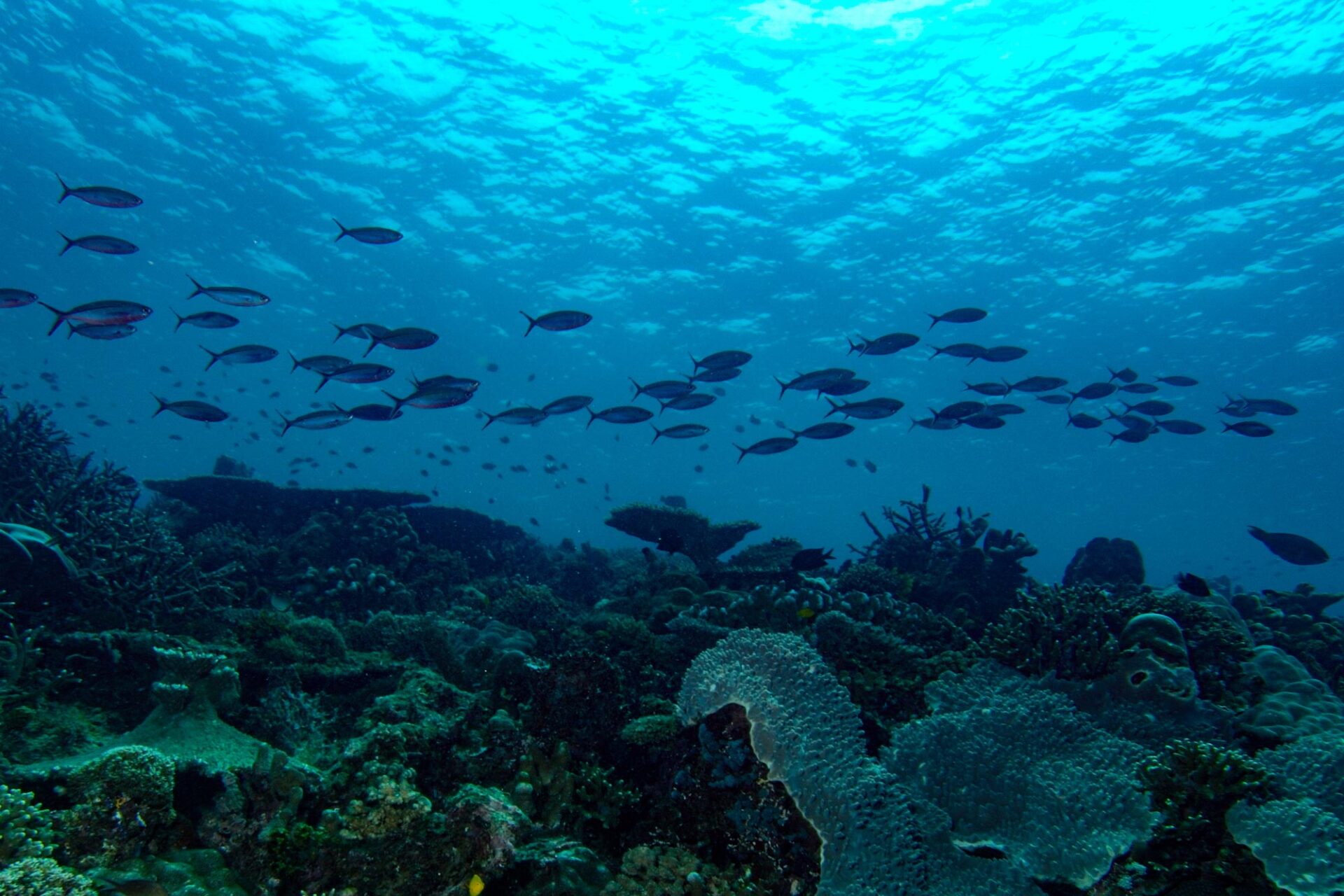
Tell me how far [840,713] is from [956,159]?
22.6 m

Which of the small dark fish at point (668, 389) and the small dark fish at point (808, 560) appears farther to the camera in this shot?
the small dark fish at point (668, 389)

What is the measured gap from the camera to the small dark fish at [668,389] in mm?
11523

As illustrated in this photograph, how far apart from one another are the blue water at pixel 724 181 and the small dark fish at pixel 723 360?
12.8 metres

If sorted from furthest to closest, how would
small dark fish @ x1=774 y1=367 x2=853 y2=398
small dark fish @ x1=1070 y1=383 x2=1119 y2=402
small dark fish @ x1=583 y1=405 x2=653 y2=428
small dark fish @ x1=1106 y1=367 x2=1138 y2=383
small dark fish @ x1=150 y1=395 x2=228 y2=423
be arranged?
small dark fish @ x1=1106 y1=367 x2=1138 y2=383 < small dark fish @ x1=1070 y1=383 x2=1119 y2=402 < small dark fish @ x1=583 y1=405 x2=653 y2=428 < small dark fish @ x1=774 y1=367 x2=853 y2=398 < small dark fish @ x1=150 y1=395 x2=228 y2=423

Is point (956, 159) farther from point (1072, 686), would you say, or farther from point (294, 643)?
point (294, 643)

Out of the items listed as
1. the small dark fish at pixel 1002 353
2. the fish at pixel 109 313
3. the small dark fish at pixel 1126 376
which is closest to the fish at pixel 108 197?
the fish at pixel 109 313

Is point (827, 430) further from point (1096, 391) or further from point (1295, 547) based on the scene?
point (1295, 547)

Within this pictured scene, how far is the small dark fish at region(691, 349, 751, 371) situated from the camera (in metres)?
10.5

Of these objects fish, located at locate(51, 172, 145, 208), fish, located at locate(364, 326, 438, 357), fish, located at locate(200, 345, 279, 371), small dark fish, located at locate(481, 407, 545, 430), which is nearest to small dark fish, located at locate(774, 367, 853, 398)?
small dark fish, located at locate(481, 407, 545, 430)

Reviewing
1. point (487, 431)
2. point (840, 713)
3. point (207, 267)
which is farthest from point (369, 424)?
point (840, 713)

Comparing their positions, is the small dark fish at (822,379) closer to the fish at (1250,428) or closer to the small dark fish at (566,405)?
the small dark fish at (566,405)

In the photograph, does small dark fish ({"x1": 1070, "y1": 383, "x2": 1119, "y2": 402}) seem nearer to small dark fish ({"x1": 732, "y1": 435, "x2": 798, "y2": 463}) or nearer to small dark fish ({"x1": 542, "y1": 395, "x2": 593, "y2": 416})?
small dark fish ({"x1": 732, "y1": 435, "x2": 798, "y2": 463})

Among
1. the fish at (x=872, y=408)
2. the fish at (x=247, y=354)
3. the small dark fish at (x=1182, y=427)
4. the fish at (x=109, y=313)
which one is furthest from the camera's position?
the small dark fish at (x=1182, y=427)

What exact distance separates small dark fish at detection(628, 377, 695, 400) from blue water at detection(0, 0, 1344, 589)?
13.0m
